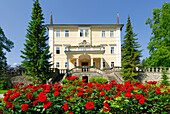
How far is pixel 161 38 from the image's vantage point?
22031mm

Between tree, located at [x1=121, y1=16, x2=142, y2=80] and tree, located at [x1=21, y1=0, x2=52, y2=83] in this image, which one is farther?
tree, located at [x1=121, y1=16, x2=142, y2=80]

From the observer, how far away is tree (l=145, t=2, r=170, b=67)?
66.3 ft

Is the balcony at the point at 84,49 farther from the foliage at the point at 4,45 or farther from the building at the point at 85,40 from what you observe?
the foliage at the point at 4,45

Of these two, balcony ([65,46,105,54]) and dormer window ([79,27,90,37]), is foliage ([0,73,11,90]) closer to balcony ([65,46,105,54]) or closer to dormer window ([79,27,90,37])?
balcony ([65,46,105,54])

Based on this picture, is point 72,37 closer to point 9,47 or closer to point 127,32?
point 127,32

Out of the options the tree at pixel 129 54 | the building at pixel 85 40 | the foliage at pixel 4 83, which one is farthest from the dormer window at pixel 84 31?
the foliage at pixel 4 83

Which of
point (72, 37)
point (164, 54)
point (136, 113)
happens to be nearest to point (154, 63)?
point (164, 54)

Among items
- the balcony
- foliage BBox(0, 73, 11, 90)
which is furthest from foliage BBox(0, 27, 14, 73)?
the balcony

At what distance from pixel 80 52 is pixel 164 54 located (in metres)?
16.8

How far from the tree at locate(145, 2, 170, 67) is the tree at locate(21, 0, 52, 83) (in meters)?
21.3

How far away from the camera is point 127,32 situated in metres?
17.8

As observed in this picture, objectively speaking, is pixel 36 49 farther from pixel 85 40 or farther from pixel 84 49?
pixel 85 40

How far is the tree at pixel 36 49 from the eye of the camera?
46.0 feet

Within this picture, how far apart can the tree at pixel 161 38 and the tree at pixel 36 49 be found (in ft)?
70.0
